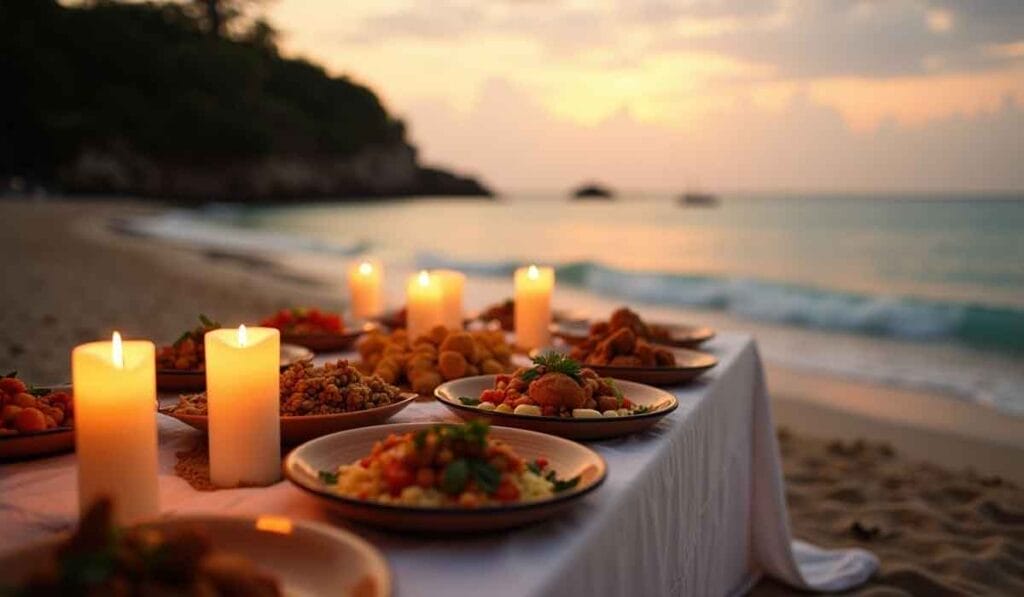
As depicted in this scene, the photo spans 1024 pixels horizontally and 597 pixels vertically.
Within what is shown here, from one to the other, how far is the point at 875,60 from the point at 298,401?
58.9 feet

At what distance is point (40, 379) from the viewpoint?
539 centimetres

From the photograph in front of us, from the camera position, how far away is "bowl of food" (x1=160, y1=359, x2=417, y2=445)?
5.03 feet

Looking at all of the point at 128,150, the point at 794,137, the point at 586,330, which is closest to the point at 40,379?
the point at 586,330

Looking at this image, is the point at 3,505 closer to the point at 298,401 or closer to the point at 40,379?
the point at 298,401

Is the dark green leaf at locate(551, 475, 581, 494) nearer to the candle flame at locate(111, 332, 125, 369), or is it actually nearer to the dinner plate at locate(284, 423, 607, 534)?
the dinner plate at locate(284, 423, 607, 534)

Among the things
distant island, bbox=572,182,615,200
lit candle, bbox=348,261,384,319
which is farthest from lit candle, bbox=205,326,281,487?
distant island, bbox=572,182,615,200

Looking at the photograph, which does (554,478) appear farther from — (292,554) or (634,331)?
(634,331)

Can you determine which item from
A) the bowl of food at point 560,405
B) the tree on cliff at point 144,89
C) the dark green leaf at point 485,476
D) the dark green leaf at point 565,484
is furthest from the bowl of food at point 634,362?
the tree on cliff at point 144,89

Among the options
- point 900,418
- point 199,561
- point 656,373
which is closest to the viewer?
point 199,561

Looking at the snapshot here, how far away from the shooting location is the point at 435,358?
2.14 metres

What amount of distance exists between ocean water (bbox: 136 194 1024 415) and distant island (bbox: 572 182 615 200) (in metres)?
19.4

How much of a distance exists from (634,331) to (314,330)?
0.97 m

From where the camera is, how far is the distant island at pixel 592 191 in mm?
63375

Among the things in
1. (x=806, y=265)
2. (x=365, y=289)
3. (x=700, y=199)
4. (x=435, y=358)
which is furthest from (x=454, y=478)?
(x=700, y=199)
